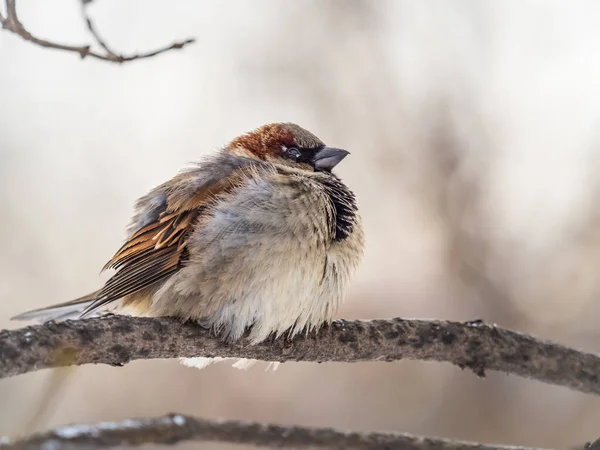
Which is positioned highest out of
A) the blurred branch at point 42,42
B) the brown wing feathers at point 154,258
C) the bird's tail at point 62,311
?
the blurred branch at point 42,42

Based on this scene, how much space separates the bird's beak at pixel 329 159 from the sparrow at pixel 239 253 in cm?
6

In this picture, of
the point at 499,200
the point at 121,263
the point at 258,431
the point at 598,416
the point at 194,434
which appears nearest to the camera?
the point at 194,434

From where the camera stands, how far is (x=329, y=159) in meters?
3.02

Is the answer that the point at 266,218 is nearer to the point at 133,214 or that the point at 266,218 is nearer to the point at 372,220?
the point at 133,214

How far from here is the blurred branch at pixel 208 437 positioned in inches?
Answer: 56.1

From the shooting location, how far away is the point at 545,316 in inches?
181

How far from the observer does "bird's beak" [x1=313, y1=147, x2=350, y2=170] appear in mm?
3012

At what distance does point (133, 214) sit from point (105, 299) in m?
0.53

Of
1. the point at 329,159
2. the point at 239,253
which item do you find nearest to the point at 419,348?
the point at 239,253

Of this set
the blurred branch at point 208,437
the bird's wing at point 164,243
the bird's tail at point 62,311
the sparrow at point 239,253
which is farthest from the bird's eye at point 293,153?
the blurred branch at point 208,437

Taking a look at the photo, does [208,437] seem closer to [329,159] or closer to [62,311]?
[62,311]

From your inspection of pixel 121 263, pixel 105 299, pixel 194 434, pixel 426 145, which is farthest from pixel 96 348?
pixel 426 145

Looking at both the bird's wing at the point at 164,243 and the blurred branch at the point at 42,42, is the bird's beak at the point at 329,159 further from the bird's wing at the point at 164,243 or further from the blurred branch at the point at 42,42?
the blurred branch at the point at 42,42

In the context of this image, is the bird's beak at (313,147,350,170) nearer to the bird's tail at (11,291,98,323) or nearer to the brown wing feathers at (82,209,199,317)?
the brown wing feathers at (82,209,199,317)
